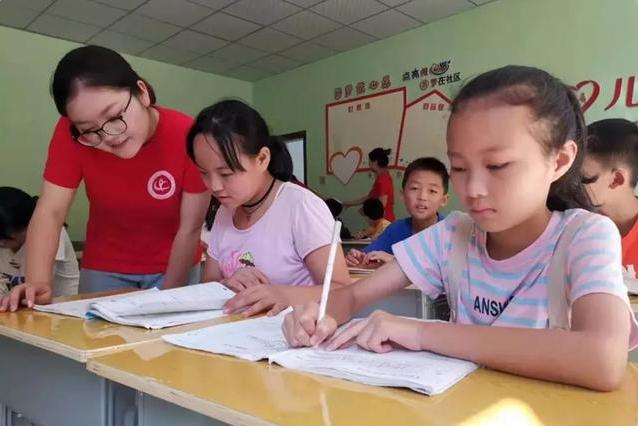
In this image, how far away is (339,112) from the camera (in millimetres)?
4660

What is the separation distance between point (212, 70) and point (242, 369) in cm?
490

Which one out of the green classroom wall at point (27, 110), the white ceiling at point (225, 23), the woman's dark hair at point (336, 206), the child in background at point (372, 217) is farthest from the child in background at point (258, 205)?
the woman's dark hair at point (336, 206)

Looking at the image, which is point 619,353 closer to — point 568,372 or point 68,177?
point 568,372

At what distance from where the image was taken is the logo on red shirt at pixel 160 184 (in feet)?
4.36

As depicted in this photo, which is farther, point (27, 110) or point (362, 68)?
point (362, 68)

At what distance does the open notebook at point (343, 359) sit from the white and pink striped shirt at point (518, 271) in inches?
7.3

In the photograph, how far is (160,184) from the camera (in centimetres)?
133

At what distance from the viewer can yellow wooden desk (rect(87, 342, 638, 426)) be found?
46 cm

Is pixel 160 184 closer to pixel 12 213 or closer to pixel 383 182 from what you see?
pixel 12 213

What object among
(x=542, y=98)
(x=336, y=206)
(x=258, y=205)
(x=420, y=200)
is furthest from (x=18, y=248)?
(x=336, y=206)

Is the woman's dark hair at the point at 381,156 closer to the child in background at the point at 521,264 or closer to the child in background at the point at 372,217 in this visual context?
the child in background at the point at 372,217

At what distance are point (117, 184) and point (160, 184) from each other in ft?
0.36

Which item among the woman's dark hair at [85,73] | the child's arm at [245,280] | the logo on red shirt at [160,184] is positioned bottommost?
the child's arm at [245,280]

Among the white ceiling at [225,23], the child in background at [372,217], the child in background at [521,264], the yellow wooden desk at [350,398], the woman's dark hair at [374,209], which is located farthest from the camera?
the woman's dark hair at [374,209]
